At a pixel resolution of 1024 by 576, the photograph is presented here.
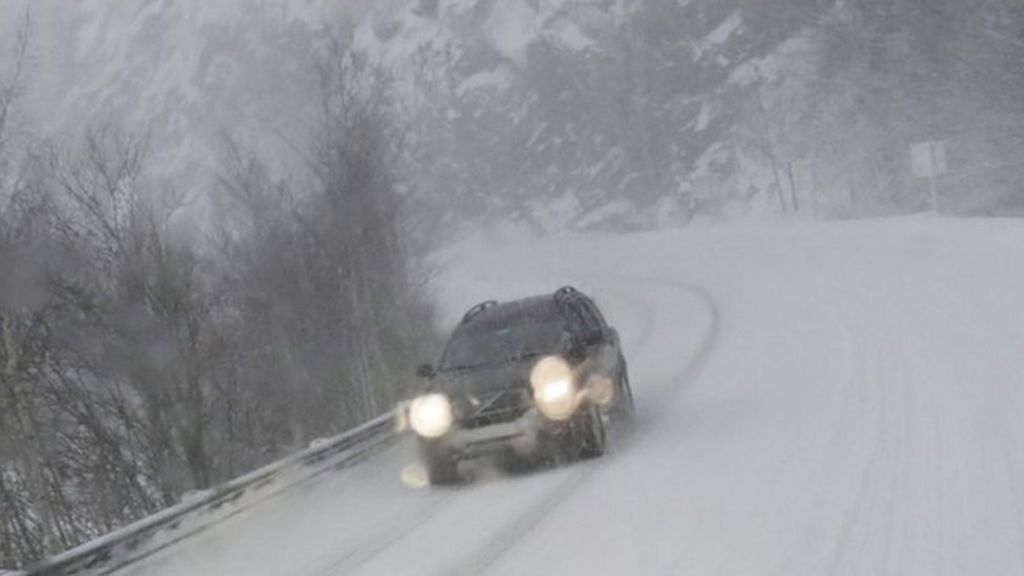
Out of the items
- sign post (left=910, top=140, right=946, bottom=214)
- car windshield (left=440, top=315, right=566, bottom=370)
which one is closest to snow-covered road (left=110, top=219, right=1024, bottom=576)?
car windshield (left=440, top=315, right=566, bottom=370)

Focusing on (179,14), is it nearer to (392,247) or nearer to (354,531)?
(392,247)

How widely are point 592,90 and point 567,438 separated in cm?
Answer: 8337

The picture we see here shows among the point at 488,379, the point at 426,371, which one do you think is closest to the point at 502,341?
the point at 426,371

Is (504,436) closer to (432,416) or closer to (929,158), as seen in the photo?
(432,416)

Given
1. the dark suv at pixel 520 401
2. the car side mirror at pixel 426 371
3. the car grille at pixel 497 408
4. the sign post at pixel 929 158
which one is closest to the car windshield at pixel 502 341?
the dark suv at pixel 520 401

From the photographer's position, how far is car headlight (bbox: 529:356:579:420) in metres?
8.95

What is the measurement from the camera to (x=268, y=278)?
36.7 m

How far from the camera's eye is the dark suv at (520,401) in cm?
889

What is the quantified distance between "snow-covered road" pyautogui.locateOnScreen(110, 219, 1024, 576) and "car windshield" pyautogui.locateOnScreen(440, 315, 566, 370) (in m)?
1.28

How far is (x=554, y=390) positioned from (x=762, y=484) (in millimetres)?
2284

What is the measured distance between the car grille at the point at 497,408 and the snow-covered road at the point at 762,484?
598 millimetres

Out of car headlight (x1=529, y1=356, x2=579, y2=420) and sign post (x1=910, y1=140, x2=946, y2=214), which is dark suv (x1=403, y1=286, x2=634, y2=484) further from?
sign post (x1=910, y1=140, x2=946, y2=214)

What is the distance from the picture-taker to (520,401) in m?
8.94

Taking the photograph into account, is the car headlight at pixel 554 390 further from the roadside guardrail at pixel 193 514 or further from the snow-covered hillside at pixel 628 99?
the snow-covered hillside at pixel 628 99
